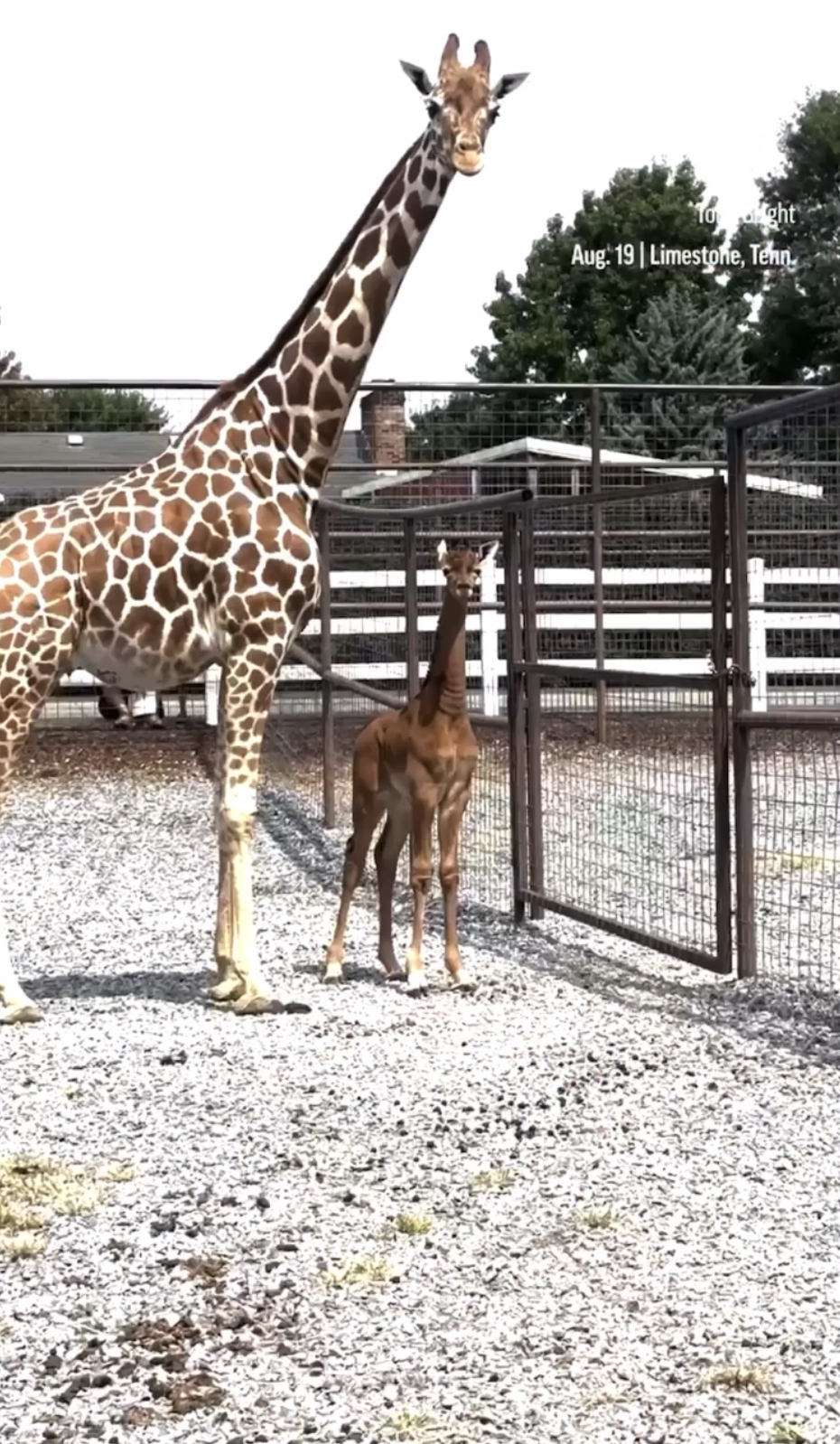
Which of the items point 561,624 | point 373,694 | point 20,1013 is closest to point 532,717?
point 373,694

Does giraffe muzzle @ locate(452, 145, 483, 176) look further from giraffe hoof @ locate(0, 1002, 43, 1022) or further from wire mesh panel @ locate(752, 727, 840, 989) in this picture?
giraffe hoof @ locate(0, 1002, 43, 1022)

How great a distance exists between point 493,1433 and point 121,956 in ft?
15.5

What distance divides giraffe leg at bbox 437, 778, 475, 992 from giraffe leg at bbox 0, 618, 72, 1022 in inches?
59.6

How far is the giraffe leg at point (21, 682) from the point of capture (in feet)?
20.8

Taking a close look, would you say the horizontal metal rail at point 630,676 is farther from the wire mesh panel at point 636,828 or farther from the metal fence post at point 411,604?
the metal fence post at point 411,604

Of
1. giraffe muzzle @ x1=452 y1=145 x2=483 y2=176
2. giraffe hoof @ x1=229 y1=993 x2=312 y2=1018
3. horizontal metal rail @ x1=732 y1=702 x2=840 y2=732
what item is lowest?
giraffe hoof @ x1=229 y1=993 x2=312 y2=1018

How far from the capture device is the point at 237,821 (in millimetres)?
6539

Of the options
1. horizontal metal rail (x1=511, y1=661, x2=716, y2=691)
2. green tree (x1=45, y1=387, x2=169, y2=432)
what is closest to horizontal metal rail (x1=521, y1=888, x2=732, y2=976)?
horizontal metal rail (x1=511, y1=661, x2=716, y2=691)

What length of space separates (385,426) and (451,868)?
860 centimetres

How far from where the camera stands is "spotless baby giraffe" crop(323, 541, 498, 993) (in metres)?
6.52

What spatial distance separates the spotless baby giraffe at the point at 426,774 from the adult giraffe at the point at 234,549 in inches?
18.1

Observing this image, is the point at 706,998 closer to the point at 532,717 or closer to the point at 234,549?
the point at 532,717

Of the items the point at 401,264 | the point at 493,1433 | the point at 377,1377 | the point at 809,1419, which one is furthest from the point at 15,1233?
the point at 401,264

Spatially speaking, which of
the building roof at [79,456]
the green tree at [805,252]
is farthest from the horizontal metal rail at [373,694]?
the green tree at [805,252]
